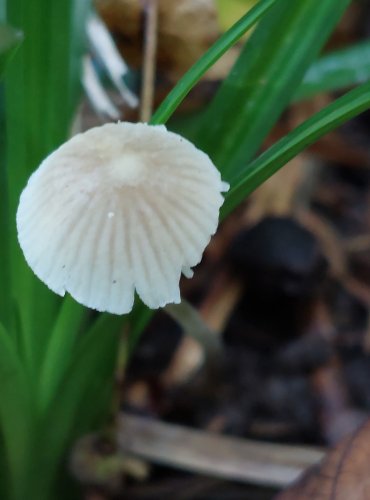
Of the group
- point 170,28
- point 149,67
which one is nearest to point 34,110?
point 149,67

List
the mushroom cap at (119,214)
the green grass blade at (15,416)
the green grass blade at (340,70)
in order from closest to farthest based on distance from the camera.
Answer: the mushroom cap at (119,214) < the green grass blade at (15,416) < the green grass blade at (340,70)

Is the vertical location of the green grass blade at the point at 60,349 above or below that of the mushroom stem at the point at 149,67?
below

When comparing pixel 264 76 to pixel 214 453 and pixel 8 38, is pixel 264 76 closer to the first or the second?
pixel 8 38

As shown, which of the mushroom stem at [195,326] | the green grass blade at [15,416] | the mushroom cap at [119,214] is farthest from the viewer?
the mushroom stem at [195,326]

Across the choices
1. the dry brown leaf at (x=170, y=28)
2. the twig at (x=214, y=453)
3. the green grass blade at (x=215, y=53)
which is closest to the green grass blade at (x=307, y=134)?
the green grass blade at (x=215, y=53)

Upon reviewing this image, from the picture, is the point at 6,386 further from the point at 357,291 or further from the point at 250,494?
the point at 357,291

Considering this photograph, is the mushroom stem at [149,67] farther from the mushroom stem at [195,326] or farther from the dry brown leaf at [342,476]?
the dry brown leaf at [342,476]
